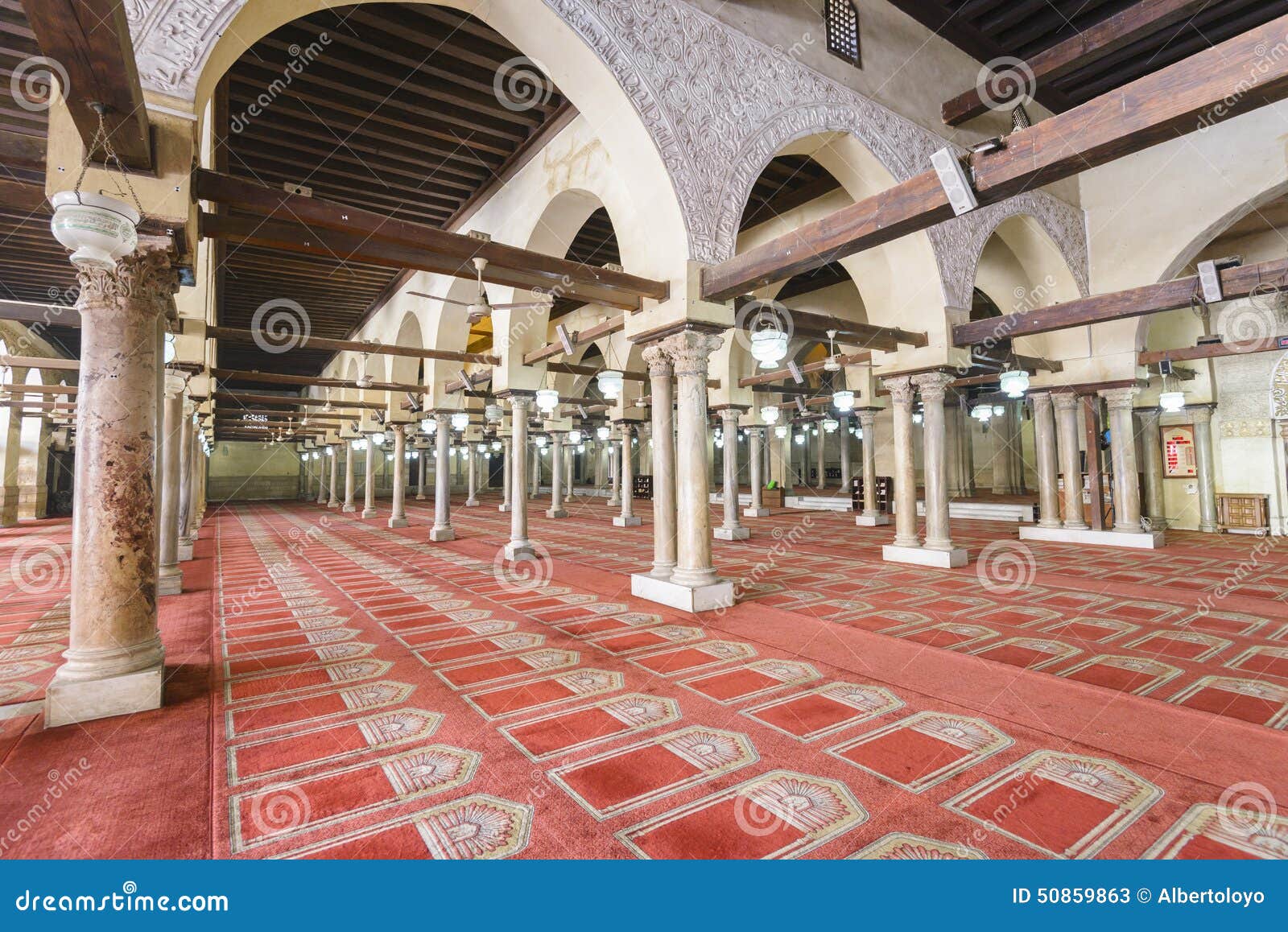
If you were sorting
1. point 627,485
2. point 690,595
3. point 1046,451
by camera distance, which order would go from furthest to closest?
point 627,485
point 1046,451
point 690,595

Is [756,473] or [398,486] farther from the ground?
[756,473]

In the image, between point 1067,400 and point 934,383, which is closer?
point 934,383

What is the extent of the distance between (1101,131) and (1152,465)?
12972 millimetres


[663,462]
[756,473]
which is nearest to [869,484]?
[756,473]

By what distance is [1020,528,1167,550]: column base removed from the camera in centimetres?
983

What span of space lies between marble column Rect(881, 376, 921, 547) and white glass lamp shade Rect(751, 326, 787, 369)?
402cm

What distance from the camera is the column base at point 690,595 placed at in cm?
556

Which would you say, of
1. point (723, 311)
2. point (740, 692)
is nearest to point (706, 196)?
point (723, 311)

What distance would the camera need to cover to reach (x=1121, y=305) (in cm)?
692

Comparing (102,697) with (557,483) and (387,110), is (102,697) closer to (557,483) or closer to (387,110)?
(387,110)

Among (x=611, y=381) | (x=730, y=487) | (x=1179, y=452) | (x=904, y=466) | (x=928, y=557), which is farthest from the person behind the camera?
(x=1179, y=452)

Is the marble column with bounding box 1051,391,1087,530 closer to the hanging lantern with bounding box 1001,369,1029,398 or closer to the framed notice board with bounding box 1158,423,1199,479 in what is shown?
the hanging lantern with bounding box 1001,369,1029,398

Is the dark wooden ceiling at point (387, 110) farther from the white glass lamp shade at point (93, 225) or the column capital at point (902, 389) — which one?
the column capital at point (902, 389)

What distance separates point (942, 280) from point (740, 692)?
673cm
